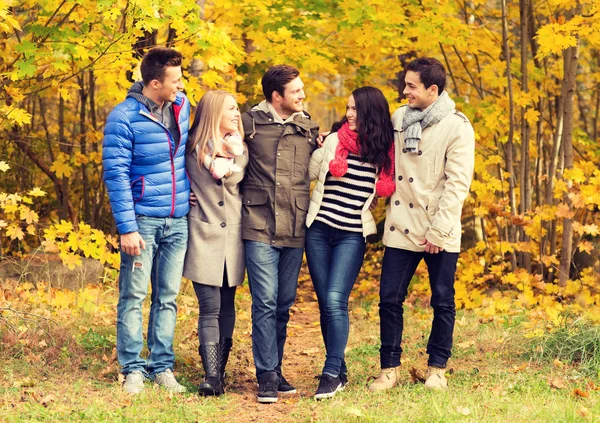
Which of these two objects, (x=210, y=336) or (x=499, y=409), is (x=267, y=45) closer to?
(x=210, y=336)

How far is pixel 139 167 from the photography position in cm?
459

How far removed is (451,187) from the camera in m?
4.50

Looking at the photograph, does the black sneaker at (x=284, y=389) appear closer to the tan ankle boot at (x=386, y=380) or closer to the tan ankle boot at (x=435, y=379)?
the tan ankle boot at (x=386, y=380)

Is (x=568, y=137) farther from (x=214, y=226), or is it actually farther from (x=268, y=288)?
(x=214, y=226)

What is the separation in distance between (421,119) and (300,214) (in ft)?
2.96

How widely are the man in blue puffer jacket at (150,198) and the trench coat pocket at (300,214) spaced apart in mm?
662

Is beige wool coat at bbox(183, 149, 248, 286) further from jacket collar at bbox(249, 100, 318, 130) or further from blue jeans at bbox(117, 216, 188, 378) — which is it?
jacket collar at bbox(249, 100, 318, 130)

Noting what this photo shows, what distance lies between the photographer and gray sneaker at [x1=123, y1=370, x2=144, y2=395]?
463cm

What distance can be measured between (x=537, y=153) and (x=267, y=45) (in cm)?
307

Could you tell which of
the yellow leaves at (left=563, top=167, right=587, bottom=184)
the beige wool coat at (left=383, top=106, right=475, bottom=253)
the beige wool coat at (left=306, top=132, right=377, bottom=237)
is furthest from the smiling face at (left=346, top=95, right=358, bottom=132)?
the yellow leaves at (left=563, top=167, right=587, bottom=184)

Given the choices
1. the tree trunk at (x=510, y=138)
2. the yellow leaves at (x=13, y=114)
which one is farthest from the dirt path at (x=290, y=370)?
the yellow leaves at (x=13, y=114)

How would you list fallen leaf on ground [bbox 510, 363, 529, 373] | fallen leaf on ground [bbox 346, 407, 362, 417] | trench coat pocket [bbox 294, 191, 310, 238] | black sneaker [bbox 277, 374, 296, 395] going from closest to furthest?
fallen leaf on ground [bbox 346, 407, 362, 417] → trench coat pocket [bbox 294, 191, 310, 238] → black sneaker [bbox 277, 374, 296, 395] → fallen leaf on ground [bbox 510, 363, 529, 373]

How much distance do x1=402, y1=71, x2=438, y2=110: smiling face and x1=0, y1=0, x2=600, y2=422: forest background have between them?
5.79 ft

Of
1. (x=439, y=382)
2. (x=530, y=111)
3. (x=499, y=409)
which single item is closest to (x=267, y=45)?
(x=530, y=111)
